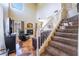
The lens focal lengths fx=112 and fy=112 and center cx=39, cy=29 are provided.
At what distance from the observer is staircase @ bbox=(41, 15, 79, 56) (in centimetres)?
129

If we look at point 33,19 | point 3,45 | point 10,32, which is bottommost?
point 3,45

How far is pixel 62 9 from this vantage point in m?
1.29

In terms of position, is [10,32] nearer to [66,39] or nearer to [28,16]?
[28,16]

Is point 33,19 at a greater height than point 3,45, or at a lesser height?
greater

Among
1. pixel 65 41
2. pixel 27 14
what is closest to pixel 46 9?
pixel 27 14

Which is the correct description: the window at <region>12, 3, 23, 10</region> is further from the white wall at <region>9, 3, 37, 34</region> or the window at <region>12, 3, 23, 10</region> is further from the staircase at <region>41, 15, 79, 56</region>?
the staircase at <region>41, 15, 79, 56</region>

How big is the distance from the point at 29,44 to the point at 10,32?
252 millimetres

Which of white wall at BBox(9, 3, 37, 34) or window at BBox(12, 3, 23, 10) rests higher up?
window at BBox(12, 3, 23, 10)

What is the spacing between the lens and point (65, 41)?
1.30 meters

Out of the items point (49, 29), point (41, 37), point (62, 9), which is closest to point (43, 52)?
point (41, 37)

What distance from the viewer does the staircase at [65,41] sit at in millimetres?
1291

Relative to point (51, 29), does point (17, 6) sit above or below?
above

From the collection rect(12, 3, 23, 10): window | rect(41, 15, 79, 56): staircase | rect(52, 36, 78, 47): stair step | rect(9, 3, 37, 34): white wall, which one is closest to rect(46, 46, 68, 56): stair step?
rect(41, 15, 79, 56): staircase

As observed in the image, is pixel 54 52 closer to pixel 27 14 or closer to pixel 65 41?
pixel 65 41
